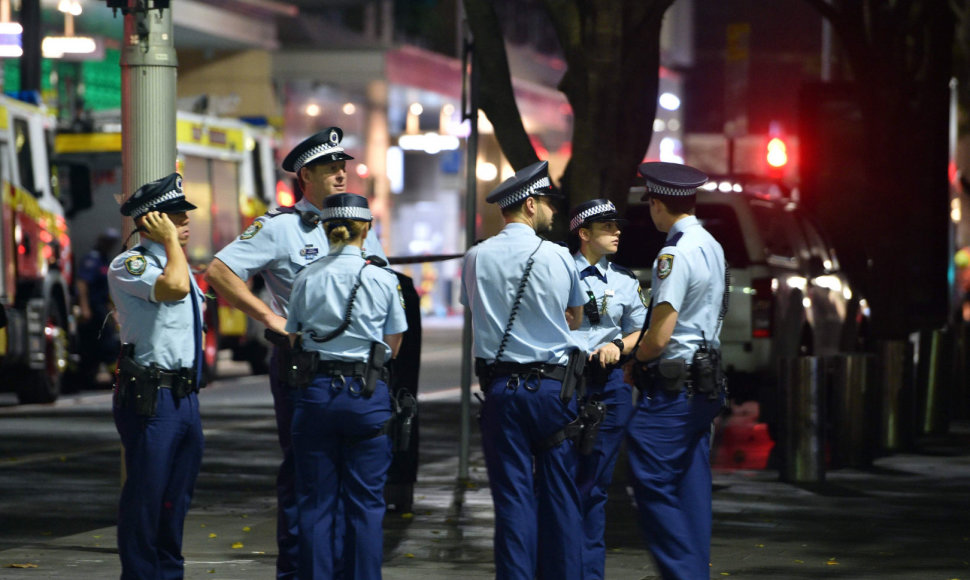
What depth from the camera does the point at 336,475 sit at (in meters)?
7.39

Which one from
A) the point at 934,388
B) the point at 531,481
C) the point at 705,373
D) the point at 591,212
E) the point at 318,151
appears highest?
the point at 318,151

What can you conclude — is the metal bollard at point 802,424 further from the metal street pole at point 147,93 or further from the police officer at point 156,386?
the police officer at point 156,386

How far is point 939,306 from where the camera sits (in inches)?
892

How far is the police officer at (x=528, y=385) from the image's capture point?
753 cm

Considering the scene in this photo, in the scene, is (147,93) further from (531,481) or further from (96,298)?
(96,298)

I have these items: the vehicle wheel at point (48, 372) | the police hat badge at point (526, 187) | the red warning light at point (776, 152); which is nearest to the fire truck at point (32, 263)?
the vehicle wheel at point (48, 372)

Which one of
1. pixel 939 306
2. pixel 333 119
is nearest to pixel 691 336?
pixel 939 306

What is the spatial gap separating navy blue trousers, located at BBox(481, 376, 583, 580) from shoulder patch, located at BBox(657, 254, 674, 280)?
2.02 feet

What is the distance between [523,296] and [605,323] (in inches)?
56.2

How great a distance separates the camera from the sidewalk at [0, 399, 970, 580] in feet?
29.8

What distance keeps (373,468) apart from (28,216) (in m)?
12.9

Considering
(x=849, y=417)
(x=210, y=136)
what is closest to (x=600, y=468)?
(x=849, y=417)

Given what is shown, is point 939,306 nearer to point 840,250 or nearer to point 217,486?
point 840,250

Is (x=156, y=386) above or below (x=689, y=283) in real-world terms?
below
